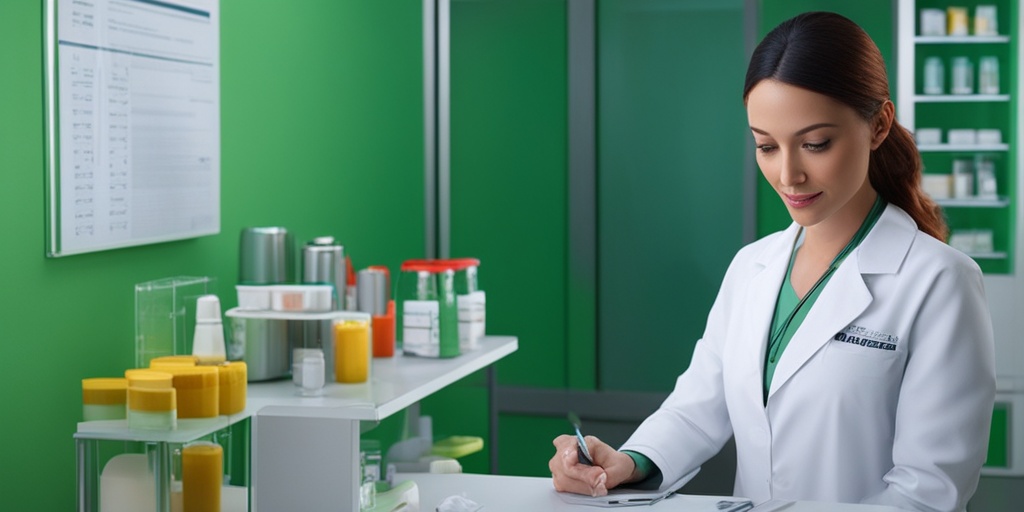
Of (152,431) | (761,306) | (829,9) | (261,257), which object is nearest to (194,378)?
(152,431)

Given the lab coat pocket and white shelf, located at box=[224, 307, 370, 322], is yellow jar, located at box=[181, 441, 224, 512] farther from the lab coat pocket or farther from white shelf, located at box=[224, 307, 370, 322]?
the lab coat pocket

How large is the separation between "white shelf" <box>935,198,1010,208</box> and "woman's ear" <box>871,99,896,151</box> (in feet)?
7.95

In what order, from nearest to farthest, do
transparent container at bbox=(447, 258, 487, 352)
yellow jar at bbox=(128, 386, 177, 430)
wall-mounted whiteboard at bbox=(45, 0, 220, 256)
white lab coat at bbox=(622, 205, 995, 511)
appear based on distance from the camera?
white lab coat at bbox=(622, 205, 995, 511) → yellow jar at bbox=(128, 386, 177, 430) → wall-mounted whiteboard at bbox=(45, 0, 220, 256) → transparent container at bbox=(447, 258, 487, 352)

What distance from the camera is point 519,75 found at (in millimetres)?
4391

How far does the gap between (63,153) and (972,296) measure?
164 cm

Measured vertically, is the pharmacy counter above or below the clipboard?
below

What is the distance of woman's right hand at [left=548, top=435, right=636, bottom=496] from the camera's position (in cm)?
184

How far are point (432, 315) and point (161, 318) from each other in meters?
0.74

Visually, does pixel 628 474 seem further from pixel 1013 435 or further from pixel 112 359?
pixel 1013 435

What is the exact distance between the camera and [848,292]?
185cm

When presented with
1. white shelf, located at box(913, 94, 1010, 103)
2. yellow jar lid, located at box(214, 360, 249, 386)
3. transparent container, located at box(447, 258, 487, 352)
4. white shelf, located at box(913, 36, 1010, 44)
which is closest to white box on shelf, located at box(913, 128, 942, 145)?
white shelf, located at box(913, 94, 1010, 103)

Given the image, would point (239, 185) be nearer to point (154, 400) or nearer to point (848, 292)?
point (154, 400)

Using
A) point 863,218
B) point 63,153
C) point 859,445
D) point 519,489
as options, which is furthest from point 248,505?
point 863,218

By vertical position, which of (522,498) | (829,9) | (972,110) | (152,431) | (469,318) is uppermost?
(829,9)
